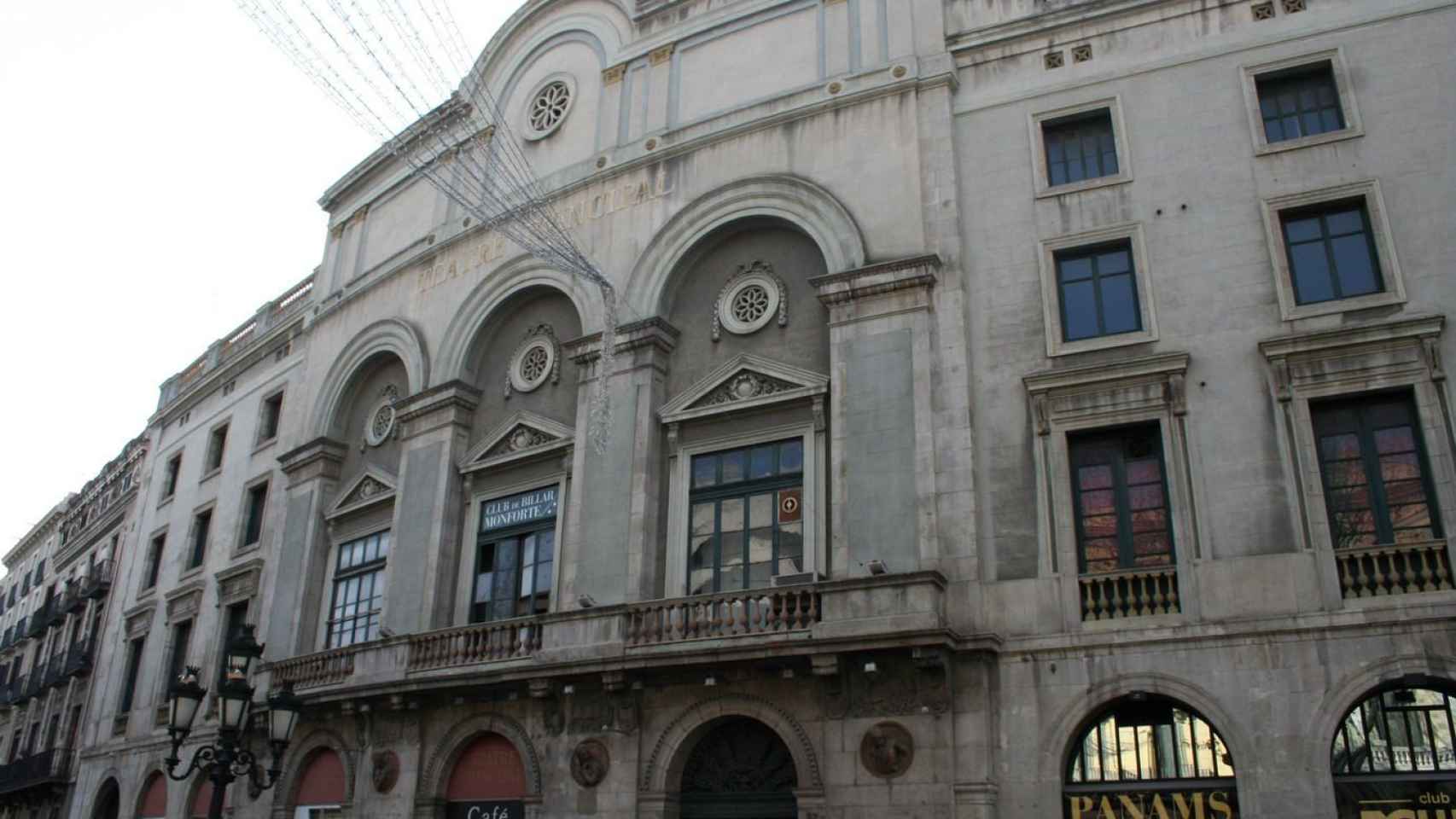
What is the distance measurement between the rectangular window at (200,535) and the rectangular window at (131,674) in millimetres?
2909

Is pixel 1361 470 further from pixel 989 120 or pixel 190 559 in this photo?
pixel 190 559

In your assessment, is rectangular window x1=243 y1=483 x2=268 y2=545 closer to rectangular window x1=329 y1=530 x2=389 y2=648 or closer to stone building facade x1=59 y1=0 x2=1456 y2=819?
rectangular window x1=329 y1=530 x2=389 y2=648

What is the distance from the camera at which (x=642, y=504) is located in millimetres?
21672

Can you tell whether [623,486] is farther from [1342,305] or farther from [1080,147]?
[1342,305]

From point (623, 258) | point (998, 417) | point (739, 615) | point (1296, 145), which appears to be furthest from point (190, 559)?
point (1296, 145)

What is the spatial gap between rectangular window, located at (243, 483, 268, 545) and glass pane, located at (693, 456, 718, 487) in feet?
50.1

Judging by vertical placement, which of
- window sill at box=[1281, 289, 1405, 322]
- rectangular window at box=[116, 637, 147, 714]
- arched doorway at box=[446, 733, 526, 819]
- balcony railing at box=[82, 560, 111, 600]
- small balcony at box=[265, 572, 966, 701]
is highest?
balcony railing at box=[82, 560, 111, 600]

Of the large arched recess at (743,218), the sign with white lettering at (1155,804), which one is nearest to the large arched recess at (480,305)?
the large arched recess at (743,218)

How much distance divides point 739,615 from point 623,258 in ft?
28.5

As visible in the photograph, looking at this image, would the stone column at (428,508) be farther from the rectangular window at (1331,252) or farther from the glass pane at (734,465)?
the rectangular window at (1331,252)

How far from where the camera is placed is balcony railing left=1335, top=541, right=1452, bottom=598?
15500 millimetres

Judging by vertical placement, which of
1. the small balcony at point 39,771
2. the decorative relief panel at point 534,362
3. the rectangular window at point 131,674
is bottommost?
the small balcony at point 39,771

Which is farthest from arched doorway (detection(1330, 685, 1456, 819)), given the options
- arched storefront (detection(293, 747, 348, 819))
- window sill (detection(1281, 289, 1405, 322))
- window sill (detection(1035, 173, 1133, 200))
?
arched storefront (detection(293, 747, 348, 819))

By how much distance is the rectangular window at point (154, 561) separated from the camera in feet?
120
